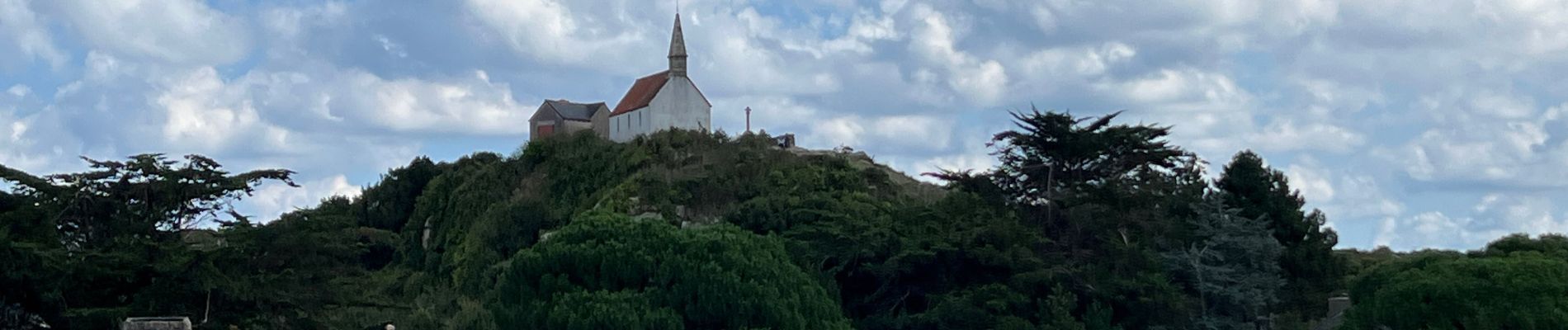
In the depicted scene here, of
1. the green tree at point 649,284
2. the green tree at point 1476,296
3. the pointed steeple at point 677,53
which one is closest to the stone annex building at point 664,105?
the pointed steeple at point 677,53

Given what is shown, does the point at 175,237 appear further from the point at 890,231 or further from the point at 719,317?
the point at 890,231

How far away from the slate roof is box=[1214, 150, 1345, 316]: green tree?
151ft

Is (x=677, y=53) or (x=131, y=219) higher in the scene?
(x=677, y=53)

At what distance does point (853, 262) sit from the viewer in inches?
1789

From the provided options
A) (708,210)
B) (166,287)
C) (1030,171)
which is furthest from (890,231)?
(166,287)

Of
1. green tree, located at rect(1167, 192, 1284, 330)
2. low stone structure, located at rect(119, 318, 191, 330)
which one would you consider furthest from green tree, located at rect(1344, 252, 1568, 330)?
low stone structure, located at rect(119, 318, 191, 330)

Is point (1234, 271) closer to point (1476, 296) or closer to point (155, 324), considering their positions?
point (1476, 296)

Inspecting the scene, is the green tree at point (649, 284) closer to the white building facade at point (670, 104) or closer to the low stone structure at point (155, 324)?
the low stone structure at point (155, 324)

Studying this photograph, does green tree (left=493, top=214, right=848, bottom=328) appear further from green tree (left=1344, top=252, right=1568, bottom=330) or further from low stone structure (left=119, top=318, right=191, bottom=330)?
green tree (left=1344, top=252, right=1568, bottom=330)

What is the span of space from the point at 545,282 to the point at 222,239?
6.91m

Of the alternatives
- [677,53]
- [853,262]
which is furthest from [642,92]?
[853,262]

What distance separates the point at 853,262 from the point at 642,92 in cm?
3597

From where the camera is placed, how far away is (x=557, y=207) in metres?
63.1

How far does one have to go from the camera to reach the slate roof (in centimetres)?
8594
